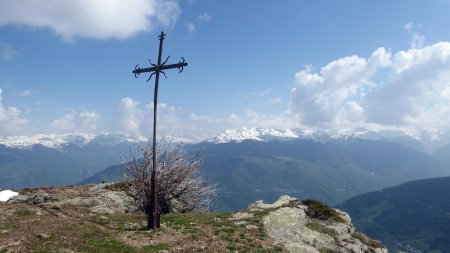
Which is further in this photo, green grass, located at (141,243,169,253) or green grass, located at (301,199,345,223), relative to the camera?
green grass, located at (301,199,345,223)

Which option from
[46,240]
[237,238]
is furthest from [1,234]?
[237,238]

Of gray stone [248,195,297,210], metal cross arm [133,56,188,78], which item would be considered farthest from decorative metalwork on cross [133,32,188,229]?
gray stone [248,195,297,210]

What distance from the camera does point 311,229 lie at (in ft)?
102

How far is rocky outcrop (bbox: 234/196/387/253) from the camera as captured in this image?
92.3 feet

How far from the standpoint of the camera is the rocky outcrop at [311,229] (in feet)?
92.3

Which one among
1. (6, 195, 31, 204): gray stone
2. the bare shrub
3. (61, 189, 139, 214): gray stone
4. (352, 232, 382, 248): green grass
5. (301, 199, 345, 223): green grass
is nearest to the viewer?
(352, 232, 382, 248): green grass

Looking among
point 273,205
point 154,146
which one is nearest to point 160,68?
point 154,146

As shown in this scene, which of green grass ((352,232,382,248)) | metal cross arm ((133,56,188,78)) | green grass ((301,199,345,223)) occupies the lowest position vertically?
green grass ((352,232,382,248))

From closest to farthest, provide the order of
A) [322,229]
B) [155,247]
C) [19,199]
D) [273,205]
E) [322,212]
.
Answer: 1. [155,247]
2. [322,229]
3. [19,199]
4. [322,212]
5. [273,205]

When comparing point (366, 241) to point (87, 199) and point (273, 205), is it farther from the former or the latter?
point (87, 199)

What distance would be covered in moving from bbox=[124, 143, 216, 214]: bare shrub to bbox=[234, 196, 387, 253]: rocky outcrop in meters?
8.00

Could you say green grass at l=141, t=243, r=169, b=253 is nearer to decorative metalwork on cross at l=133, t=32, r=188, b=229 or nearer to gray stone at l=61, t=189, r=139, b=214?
decorative metalwork on cross at l=133, t=32, r=188, b=229

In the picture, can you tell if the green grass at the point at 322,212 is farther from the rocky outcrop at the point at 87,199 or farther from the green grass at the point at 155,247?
the rocky outcrop at the point at 87,199

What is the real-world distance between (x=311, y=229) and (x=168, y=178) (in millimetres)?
14968
